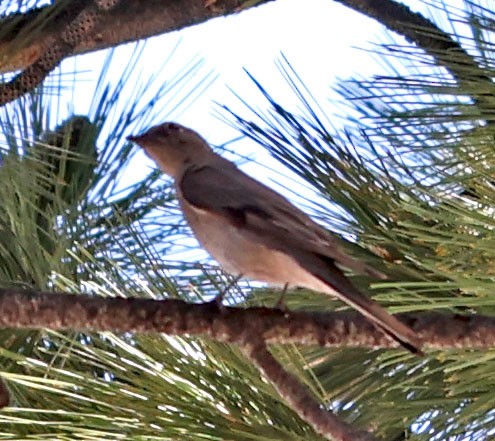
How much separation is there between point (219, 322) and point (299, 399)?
10 centimetres

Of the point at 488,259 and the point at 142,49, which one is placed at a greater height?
the point at 142,49

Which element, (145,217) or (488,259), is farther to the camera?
(145,217)

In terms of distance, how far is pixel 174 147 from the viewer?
1432 mm

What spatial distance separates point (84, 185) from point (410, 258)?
0.79m

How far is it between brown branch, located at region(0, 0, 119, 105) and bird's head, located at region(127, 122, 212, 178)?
13.7 inches

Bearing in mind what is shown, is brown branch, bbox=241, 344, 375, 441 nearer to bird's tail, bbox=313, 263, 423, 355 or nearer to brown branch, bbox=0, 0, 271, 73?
bird's tail, bbox=313, 263, 423, 355

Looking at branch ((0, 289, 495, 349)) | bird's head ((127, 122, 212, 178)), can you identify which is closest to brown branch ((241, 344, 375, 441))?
branch ((0, 289, 495, 349))

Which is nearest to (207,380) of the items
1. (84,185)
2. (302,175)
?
(302,175)

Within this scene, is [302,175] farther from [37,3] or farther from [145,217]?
[145,217]

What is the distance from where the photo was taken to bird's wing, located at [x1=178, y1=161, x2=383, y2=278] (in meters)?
1.03

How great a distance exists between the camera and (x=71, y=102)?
1.75 m

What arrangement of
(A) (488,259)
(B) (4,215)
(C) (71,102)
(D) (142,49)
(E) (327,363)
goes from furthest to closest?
1. (C) (71,102)
2. (D) (142,49)
3. (B) (4,215)
4. (E) (327,363)
5. (A) (488,259)

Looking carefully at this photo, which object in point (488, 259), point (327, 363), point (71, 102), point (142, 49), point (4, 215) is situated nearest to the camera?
point (488, 259)

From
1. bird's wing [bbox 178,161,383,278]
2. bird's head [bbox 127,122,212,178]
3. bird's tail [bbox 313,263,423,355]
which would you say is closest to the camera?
bird's tail [bbox 313,263,423,355]
